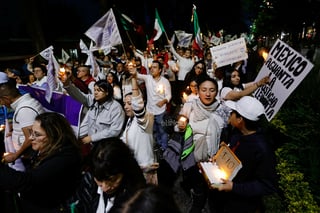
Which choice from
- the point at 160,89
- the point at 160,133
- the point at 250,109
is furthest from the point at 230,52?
the point at 250,109

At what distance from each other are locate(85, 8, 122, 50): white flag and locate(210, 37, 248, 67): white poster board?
6.43 ft

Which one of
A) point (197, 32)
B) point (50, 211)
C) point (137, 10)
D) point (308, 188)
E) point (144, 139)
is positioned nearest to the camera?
point (50, 211)

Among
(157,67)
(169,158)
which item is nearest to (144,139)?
(169,158)

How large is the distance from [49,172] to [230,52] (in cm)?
431

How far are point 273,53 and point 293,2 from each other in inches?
593

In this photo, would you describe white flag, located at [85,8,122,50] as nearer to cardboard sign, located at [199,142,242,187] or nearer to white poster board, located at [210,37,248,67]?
white poster board, located at [210,37,248,67]

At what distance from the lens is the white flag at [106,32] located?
18.4 ft

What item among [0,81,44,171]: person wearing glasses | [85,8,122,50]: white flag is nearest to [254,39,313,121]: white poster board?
[0,81,44,171]: person wearing glasses

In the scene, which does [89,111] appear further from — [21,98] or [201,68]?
[201,68]

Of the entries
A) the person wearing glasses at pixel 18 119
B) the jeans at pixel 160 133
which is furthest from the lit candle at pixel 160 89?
the person wearing glasses at pixel 18 119

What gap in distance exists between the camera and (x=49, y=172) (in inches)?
91.4

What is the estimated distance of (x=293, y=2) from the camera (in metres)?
16.2

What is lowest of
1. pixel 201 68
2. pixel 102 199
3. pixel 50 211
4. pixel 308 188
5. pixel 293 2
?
pixel 308 188

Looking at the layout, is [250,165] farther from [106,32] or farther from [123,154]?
[106,32]
